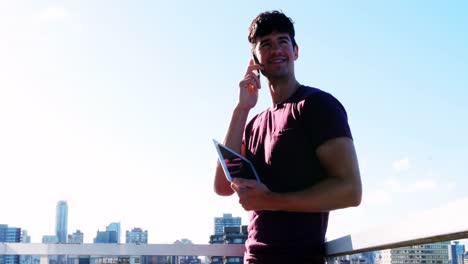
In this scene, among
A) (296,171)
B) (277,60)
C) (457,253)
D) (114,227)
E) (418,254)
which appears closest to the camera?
(457,253)

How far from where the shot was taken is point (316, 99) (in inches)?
57.4

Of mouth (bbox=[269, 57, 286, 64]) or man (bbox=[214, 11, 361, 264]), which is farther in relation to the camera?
mouth (bbox=[269, 57, 286, 64])

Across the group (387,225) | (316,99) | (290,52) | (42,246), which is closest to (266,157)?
(316,99)

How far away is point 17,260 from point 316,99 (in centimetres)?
361

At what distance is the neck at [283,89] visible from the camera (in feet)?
5.45

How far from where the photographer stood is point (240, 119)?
1777mm

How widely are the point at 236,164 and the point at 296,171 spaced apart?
0.16 metres

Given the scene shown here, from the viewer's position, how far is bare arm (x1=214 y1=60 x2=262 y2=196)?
1737mm

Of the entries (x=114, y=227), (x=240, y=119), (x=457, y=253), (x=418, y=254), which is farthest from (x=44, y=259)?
(x=114, y=227)

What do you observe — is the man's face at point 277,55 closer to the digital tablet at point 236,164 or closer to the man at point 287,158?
the man at point 287,158

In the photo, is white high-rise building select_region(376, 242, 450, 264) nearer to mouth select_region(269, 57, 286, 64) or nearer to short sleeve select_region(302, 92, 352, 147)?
short sleeve select_region(302, 92, 352, 147)

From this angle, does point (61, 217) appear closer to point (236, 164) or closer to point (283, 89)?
point (283, 89)

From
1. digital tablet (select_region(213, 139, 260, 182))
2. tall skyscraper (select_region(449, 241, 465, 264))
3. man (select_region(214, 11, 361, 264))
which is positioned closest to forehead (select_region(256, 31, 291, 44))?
man (select_region(214, 11, 361, 264))

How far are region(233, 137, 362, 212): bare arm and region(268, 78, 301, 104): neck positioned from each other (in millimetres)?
315
